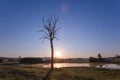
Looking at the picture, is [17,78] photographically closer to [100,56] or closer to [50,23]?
[50,23]

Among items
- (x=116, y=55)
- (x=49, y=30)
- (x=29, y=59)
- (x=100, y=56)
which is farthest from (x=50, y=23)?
(x=116, y=55)

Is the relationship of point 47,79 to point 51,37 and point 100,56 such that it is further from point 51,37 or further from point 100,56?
point 100,56

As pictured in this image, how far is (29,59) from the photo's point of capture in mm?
75812

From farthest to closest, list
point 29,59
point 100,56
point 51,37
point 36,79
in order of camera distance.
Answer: point 100,56 < point 29,59 < point 51,37 < point 36,79

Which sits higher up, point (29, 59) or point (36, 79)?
point (29, 59)

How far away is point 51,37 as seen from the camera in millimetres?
37781

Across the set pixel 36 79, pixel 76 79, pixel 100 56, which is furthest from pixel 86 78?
pixel 100 56

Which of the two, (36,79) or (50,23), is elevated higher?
(50,23)

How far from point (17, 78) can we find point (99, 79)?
23.8 ft

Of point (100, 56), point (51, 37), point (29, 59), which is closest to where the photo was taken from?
point (51, 37)

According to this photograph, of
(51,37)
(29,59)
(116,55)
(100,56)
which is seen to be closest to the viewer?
(51,37)

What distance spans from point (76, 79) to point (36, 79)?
11.6ft

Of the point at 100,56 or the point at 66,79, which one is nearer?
the point at 66,79

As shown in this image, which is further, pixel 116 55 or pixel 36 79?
pixel 116 55
